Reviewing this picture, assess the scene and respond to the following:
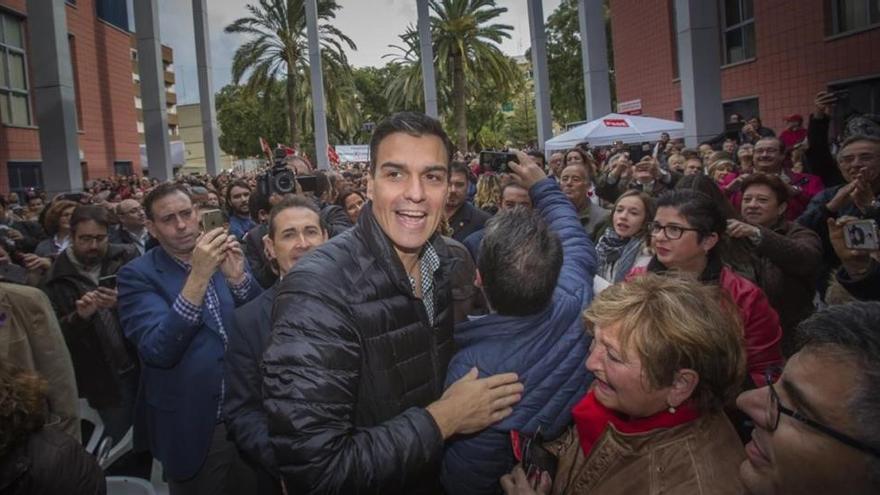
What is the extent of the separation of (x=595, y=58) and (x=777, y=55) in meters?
5.63

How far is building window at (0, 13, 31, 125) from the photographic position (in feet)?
64.0

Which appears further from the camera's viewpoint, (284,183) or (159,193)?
(284,183)

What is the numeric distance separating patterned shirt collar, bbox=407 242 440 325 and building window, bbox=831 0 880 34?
17303mm

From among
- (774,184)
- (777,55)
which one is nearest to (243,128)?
(777,55)

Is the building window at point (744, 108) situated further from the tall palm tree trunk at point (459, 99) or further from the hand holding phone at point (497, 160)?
the hand holding phone at point (497, 160)

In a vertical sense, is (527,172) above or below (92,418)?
above

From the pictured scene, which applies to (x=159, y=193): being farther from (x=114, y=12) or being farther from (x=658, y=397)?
(x=114, y=12)

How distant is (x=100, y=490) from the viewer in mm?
2082

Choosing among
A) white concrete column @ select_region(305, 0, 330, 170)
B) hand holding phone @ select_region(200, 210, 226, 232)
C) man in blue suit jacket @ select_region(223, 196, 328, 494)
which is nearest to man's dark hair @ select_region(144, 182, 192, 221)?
hand holding phone @ select_region(200, 210, 226, 232)

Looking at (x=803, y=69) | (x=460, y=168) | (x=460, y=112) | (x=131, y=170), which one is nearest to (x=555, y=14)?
(x=460, y=112)

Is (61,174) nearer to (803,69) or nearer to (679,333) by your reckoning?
(679,333)

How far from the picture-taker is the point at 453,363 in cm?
196

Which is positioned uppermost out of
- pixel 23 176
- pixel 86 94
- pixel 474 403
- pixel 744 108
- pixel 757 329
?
pixel 86 94

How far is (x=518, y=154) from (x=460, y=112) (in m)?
24.9
